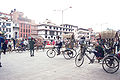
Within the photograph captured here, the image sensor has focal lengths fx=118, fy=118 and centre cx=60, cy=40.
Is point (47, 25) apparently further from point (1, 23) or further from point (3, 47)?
point (3, 47)

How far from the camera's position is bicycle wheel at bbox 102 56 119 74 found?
577 cm

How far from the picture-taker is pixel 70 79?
466 cm

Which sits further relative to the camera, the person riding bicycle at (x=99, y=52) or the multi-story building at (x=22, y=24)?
the multi-story building at (x=22, y=24)

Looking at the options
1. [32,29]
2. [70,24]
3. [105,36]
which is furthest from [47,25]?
[105,36]

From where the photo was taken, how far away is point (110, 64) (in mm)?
5988

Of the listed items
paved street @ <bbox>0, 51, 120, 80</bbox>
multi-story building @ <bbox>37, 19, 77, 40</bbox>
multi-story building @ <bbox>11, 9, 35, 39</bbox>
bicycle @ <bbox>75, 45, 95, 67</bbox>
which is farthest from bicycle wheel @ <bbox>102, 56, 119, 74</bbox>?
multi-story building @ <bbox>11, 9, 35, 39</bbox>

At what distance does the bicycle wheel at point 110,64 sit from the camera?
5.77 metres

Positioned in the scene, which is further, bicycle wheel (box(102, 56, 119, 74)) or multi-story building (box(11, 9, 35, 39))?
multi-story building (box(11, 9, 35, 39))

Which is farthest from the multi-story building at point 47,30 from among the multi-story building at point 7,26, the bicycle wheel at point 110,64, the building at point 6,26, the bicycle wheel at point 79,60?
the bicycle wheel at point 110,64

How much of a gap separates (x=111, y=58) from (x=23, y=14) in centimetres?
7134

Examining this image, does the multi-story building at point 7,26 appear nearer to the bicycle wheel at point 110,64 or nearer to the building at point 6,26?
the building at point 6,26

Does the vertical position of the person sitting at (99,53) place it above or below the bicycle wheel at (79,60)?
above

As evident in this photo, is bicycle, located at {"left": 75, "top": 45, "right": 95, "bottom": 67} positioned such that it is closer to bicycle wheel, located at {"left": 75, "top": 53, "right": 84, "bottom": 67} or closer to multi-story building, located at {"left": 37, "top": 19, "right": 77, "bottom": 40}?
bicycle wheel, located at {"left": 75, "top": 53, "right": 84, "bottom": 67}

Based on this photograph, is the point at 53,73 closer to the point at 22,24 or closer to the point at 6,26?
the point at 6,26
